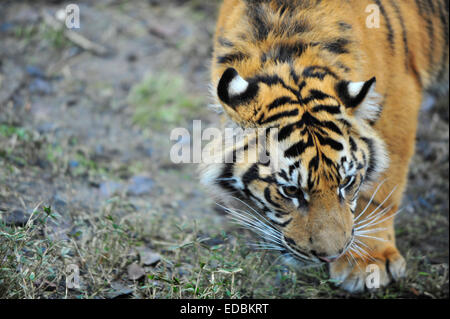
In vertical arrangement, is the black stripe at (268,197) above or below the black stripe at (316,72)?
below

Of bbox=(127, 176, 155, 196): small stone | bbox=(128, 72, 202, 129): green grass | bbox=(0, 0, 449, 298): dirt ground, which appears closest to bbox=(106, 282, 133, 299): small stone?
bbox=(0, 0, 449, 298): dirt ground

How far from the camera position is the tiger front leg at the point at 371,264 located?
3.11 m

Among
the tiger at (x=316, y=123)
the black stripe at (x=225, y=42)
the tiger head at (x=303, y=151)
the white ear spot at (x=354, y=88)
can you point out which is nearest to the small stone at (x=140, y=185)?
the tiger at (x=316, y=123)

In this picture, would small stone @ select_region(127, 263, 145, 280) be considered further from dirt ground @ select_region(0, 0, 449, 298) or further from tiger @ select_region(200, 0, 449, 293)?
tiger @ select_region(200, 0, 449, 293)

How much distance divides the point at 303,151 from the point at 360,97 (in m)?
0.43

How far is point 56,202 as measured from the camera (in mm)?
3227

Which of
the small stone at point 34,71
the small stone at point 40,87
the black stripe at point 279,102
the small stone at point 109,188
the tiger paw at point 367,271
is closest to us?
the black stripe at point 279,102

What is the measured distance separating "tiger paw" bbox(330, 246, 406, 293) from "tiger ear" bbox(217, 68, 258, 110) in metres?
1.31

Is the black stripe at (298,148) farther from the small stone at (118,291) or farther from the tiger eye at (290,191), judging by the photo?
the small stone at (118,291)

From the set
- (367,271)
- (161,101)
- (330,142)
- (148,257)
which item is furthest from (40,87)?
(367,271)

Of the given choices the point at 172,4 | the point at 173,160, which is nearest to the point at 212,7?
the point at 172,4

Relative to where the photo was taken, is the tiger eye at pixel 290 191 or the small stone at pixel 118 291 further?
the small stone at pixel 118 291

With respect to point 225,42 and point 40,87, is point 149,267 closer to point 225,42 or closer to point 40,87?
point 225,42

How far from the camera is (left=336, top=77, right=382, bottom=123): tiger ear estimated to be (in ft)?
8.10
